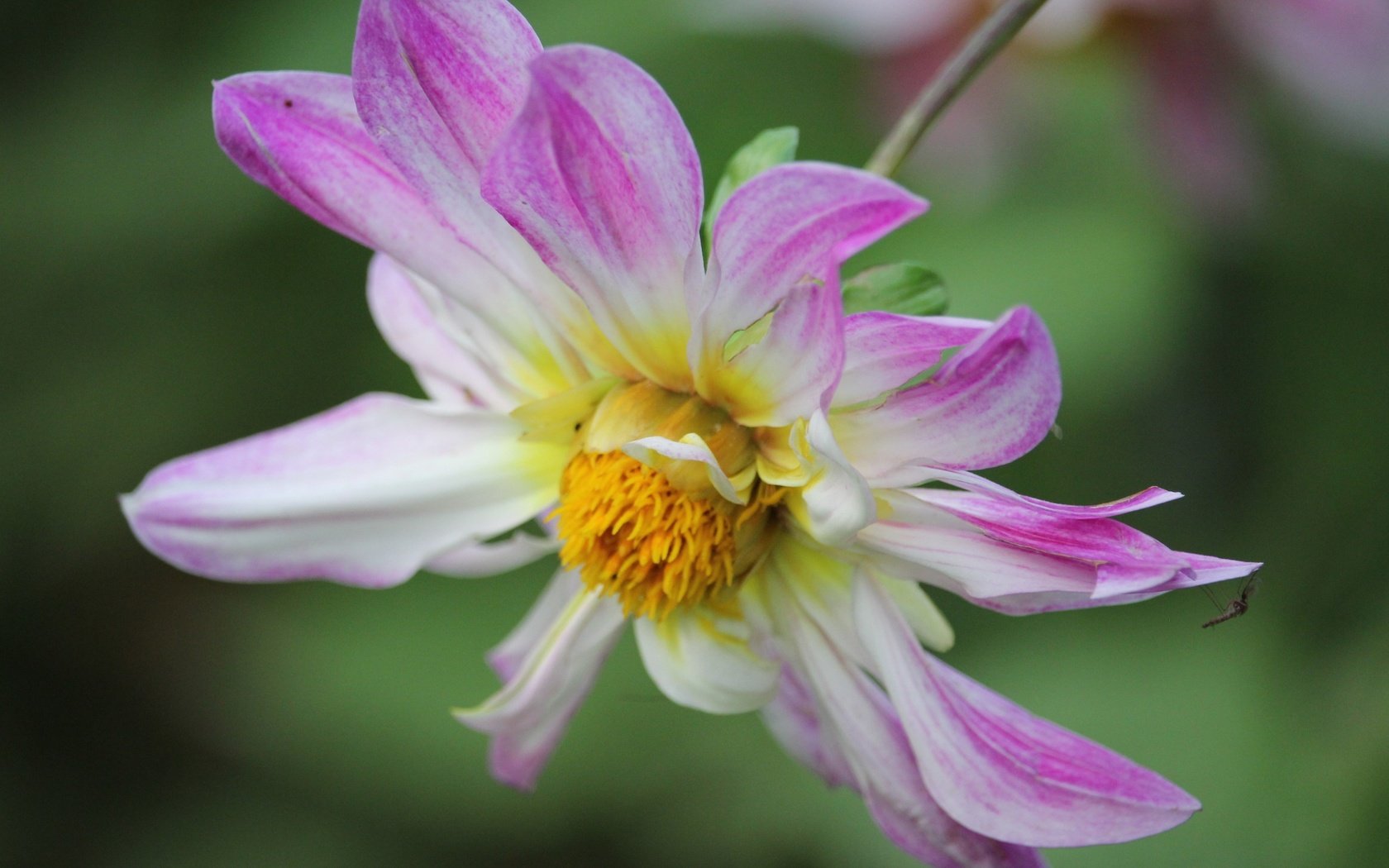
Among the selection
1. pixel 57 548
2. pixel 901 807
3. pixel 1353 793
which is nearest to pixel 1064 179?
pixel 1353 793

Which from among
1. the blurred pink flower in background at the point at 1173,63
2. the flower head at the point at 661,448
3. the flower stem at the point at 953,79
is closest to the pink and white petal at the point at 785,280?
the flower head at the point at 661,448

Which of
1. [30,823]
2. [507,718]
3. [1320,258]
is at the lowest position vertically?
[30,823]

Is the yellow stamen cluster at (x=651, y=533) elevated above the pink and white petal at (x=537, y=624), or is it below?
above

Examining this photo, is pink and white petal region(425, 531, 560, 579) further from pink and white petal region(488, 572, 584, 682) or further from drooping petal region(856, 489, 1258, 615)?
drooping petal region(856, 489, 1258, 615)

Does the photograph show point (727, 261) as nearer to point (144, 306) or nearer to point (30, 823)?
point (144, 306)

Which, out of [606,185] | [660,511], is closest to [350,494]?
[660,511]

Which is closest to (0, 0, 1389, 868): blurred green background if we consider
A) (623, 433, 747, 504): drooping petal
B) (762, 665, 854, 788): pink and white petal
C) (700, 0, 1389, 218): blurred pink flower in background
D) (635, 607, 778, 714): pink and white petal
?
(700, 0, 1389, 218): blurred pink flower in background

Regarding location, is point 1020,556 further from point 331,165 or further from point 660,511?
point 331,165

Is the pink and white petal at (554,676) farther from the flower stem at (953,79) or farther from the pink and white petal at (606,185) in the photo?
the flower stem at (953,79)
